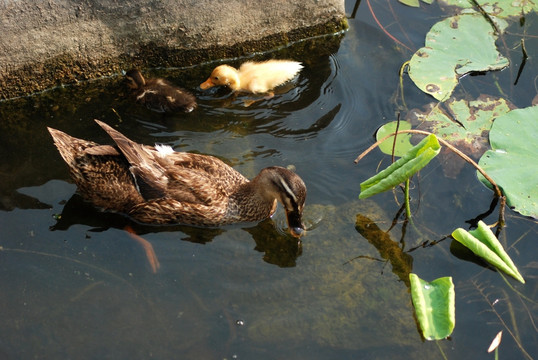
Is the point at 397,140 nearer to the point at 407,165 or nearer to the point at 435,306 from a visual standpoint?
the point at 407,165

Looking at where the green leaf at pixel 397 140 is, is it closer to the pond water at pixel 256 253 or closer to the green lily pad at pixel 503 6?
the pond water at pixel 256 253

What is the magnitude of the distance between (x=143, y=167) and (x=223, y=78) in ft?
4.11

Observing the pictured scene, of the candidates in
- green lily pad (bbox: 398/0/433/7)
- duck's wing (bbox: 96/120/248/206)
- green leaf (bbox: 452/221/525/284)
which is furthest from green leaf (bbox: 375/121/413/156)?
green lily pad (bbox: 398/0/433/7)

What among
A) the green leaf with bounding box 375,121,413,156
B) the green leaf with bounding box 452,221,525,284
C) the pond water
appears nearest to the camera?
the pond water

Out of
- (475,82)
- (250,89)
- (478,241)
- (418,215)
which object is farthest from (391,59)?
(478,241)

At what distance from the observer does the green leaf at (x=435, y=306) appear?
397 cm

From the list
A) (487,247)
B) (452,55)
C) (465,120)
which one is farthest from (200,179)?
(452,55)

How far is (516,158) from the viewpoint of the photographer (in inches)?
190

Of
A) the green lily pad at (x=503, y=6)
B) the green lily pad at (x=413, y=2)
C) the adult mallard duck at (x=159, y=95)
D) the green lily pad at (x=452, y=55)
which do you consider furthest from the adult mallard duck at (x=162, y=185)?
the green lily pad at (x=503, y=6)

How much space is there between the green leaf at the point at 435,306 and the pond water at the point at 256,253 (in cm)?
21

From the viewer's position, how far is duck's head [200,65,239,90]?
5.47m

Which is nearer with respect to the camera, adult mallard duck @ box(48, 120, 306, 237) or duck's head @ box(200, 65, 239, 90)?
adult mallard duck @ box(48, 120, 306, 237)

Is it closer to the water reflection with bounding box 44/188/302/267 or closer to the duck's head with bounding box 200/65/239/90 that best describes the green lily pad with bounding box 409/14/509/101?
the duck's head with bounding box 200/65/239/90

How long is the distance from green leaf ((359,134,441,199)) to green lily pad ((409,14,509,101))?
1368 millimetres
